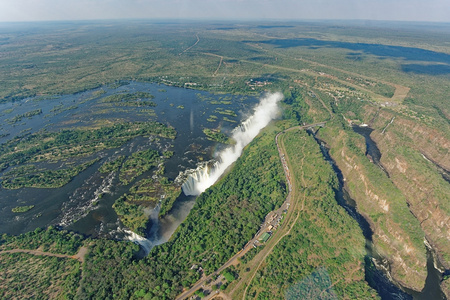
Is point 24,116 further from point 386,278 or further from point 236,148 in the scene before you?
point 386,278

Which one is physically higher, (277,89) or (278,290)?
(277,89)

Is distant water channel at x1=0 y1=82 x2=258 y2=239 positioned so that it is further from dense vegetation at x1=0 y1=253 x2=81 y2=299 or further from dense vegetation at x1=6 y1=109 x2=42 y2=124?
dense vegetation at x1=0 y1=253 x2=81 y2=299

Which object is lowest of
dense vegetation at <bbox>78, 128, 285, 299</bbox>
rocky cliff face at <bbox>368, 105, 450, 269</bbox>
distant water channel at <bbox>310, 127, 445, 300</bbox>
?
distant water channel at <bbox>310, 127, 445, 300</bbox>

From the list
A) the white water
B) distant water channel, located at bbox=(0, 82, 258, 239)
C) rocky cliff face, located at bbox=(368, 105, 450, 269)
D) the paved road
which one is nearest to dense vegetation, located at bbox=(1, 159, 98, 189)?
distant water channel, located at bbox=(0, 82, 258, 239)

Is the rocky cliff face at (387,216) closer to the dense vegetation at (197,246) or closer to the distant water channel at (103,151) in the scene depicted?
the dense vegetation at (197,246)

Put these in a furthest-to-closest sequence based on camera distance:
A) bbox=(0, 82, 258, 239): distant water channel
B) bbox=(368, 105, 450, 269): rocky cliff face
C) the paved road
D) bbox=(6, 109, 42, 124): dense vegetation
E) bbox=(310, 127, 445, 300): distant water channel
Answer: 1. bbox=(6, 109, 42, 124): dense vegetation
2. bbox=(0, 82, 258, 239): distant water channel
3. bbox=(368, 105, 450, 269): rocky cliff face
4. bbox=(310, 127, 445, 300): distant water channel
5. the paved road

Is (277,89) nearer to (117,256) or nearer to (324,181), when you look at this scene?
(324,181)

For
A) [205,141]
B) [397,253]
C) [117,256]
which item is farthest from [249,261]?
[205,141]
